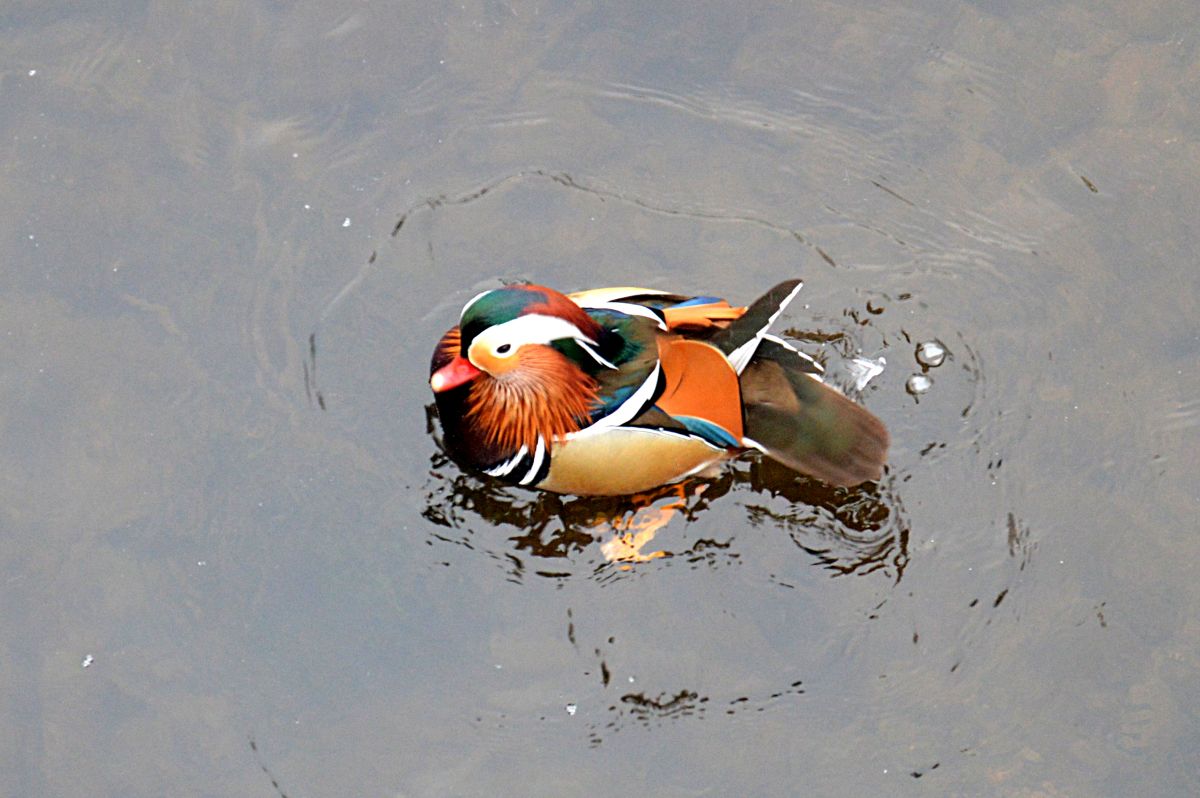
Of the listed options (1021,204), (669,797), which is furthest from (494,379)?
(1021,204)

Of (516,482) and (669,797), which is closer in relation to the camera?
(669,797)

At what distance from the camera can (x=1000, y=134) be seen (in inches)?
194

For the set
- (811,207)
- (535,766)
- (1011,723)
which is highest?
(811,207)

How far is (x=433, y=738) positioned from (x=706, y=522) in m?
1.15

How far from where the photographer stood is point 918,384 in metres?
4.42

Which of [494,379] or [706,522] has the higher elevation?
[494,379]

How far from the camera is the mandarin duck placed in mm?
3955

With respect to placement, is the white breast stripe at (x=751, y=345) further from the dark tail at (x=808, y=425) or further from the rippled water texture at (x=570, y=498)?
the rippled water texture at (x=570, y=498)

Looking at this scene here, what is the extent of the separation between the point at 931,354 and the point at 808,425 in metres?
0.76

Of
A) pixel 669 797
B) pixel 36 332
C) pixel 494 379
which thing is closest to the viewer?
pixel 669 797

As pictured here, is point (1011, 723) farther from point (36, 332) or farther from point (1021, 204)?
point (36, 332)

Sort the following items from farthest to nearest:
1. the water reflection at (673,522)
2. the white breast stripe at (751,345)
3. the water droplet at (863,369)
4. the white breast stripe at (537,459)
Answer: the water droplet at (863,369), the water reflection at (673,522), the white breast stripe at (537,459), the white breast stripe at (751,345)

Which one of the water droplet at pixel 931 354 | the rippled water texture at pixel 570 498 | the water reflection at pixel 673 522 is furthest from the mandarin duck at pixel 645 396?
the water droplet at pixel 931 354

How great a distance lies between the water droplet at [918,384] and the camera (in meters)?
4.41
